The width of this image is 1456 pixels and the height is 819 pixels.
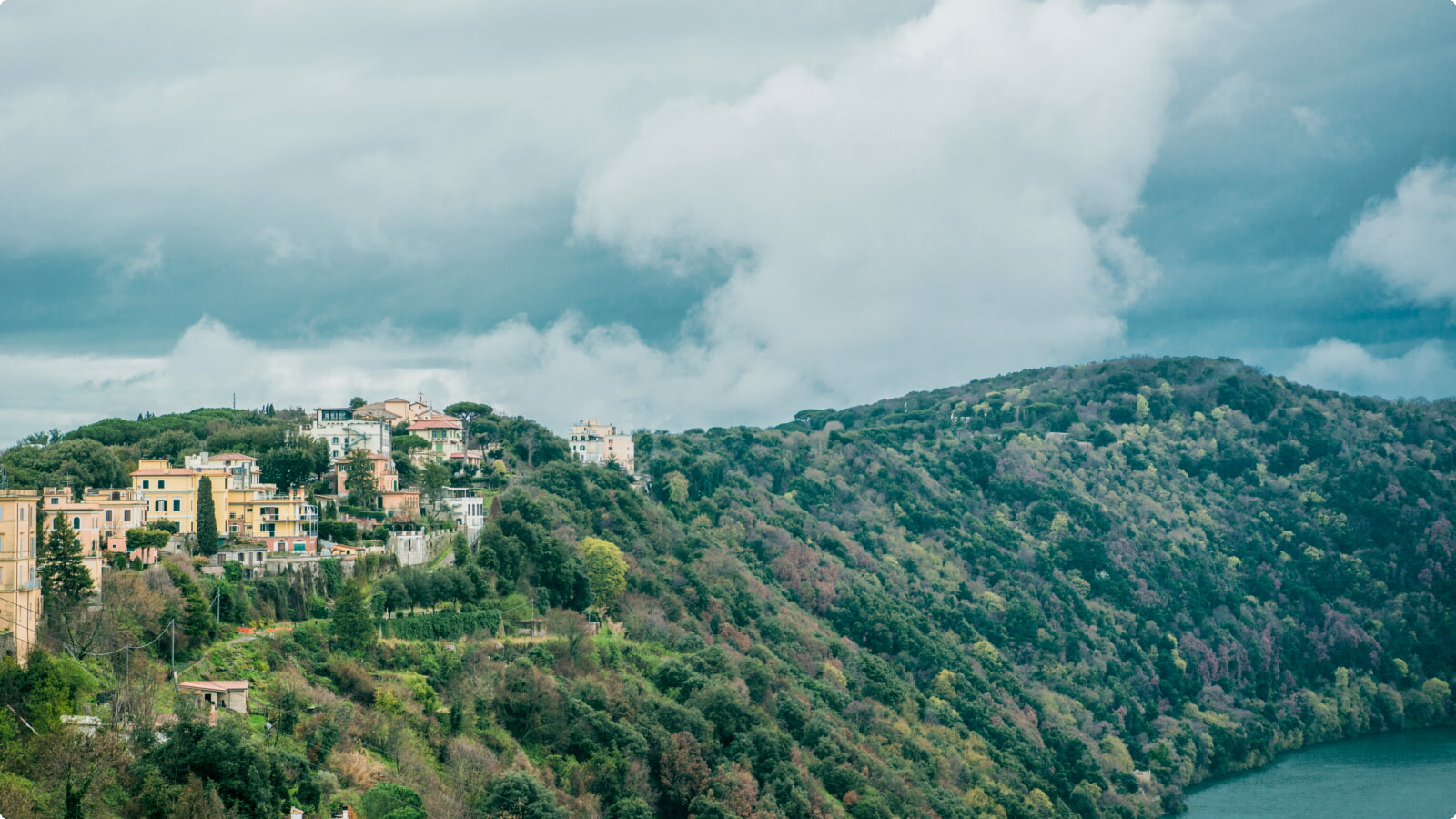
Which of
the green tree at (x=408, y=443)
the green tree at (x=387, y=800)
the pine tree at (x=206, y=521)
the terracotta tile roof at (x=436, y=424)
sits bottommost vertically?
the green tree at (x=387, y=800)

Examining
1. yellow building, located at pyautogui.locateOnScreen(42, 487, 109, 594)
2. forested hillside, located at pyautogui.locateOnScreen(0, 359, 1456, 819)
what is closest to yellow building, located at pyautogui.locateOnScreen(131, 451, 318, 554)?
forested hillside, located at pyautogui.locateOnScreen(0, 359, 1456, 819)

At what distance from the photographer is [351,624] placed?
136 ft

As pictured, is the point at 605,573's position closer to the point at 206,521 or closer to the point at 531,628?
the point at 531,628

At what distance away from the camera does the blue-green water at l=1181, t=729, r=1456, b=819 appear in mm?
74188

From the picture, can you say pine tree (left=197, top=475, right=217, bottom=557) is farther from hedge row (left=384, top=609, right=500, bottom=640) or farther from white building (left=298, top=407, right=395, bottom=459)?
white building (left=298, top=407, right=395, bottom=459)

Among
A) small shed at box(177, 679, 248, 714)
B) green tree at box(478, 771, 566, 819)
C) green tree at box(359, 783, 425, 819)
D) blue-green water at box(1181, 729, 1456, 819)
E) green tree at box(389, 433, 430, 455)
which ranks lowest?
blue-green water at box(1181, 729, 1456, 819)

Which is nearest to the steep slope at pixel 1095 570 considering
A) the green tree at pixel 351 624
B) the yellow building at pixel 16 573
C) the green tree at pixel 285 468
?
the green tree at pixel 285 468

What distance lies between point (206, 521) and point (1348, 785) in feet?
217

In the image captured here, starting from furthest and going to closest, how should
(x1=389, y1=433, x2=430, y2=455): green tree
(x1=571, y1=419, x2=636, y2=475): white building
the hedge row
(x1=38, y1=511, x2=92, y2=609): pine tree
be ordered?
(x1=571, y1=419, x2=636, y2=475): white building, (x1=389, y1=433, x2=430, y2=455): green tree, the hedge row, (x1=38, y1=511, x2=92, y2=609): pine tree

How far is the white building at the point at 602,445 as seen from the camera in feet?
287

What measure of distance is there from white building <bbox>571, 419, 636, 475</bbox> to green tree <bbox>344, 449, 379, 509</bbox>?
30.4 m

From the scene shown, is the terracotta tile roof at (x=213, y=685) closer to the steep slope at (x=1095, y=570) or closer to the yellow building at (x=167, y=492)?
the yellow building at (x=167, y=492)

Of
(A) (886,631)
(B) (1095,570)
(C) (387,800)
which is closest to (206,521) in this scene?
(C) (387,800)

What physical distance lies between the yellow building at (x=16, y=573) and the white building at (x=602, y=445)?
52.8 metres
